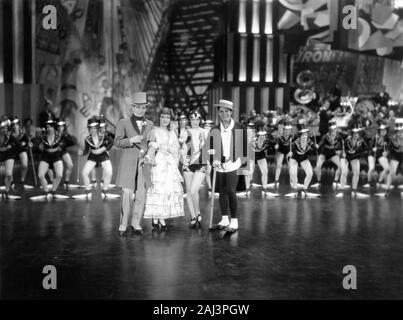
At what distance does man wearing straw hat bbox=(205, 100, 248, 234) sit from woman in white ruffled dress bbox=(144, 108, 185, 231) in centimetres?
51

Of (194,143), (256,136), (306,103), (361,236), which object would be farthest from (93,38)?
(361,236)

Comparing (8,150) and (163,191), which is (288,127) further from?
(8,150)

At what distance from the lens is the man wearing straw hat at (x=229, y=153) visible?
7160mm

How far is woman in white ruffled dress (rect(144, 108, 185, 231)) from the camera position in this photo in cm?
707

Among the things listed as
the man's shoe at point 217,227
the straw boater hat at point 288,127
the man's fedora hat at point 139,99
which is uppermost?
the man's fedora hat at point 139,99

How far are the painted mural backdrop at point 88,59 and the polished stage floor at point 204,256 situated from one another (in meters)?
12.2

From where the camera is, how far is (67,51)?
20906 millimetres

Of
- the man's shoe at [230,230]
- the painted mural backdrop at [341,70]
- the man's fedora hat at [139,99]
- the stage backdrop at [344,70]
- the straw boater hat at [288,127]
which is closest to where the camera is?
the man's fedora hat at [139,99]

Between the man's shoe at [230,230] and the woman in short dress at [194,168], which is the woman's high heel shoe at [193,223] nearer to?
the woman in short dress at [194,168]

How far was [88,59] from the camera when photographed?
21484mm

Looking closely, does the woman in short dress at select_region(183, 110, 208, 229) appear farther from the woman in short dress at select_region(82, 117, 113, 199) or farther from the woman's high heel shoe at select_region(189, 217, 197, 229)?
the woman in short dress at select_region(82, 117, 113, 199)

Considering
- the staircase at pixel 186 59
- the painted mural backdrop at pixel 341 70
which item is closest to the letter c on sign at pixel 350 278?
the staircase at pixel 186 59

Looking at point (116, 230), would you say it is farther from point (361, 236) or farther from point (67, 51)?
point (67, 51)
